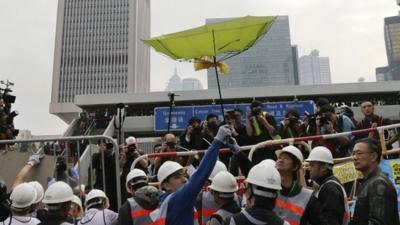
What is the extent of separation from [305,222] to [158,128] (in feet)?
65.5

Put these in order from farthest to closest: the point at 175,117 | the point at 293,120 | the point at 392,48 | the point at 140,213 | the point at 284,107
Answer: the point at 392,48, the point at 175,117, the point at 284,107, the point at 293,120, the point at 140,213

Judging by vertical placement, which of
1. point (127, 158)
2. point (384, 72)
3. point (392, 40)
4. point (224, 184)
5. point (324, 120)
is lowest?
point (224, 184)

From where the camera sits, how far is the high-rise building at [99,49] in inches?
4464

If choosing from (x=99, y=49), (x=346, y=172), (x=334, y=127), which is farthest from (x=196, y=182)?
(x=99, y=49)

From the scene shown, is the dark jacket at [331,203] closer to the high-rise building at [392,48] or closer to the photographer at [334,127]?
the photographer at [334,127]

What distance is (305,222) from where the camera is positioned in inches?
134

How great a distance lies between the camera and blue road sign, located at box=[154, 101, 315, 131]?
21719 millimetres

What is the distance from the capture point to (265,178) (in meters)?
2.79

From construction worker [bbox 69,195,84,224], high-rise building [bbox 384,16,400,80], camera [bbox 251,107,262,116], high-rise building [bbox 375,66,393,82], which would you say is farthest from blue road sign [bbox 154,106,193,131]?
high-rise building [bbox 384,16,400,80]

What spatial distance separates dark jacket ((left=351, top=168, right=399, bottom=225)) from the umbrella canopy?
3.28 meters

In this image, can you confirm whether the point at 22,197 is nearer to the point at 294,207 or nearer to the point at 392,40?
the point at 294,207

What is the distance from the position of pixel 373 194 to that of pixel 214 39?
135 inches

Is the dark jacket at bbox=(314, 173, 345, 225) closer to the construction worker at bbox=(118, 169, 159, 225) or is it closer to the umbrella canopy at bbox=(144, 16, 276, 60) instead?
the construction worker at bbox=(118, 169, 159, 225)

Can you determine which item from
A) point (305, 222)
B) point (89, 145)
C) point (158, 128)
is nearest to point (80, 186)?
point (89, 145)
